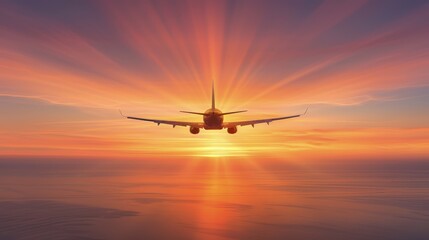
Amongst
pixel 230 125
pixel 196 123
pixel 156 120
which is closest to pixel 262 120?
pixel 230 125

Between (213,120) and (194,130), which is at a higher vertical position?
(213,120)

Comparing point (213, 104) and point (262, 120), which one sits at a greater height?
point (213, 104)

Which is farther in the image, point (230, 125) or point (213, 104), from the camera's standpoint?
point (213, 104)

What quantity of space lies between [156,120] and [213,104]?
44.3m

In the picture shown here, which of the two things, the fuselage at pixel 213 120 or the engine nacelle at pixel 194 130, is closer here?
the fuselage at pixel 213 120

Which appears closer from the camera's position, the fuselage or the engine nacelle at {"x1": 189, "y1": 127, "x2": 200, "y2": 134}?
the fuselage

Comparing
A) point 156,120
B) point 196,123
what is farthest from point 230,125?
point 156,120

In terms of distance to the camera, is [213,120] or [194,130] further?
[194,130]

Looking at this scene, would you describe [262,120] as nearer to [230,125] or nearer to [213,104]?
[230,125]

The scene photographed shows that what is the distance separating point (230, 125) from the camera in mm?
156000

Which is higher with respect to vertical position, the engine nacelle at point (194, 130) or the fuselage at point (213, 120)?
the fuselage at point (213, 120)

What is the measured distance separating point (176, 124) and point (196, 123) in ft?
26.8

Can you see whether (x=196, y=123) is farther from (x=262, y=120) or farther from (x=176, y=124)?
(x=262, y=120)

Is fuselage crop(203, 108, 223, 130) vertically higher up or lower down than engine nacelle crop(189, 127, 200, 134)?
higher up
